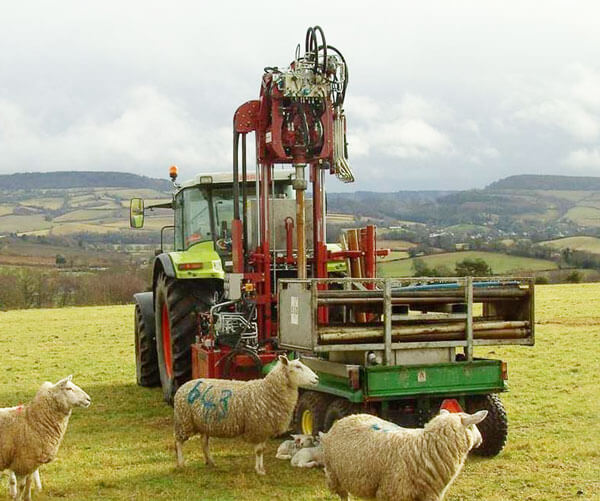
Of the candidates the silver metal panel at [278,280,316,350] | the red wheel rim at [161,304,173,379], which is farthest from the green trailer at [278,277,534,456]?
the red wheel rim at [161,304,173,379]

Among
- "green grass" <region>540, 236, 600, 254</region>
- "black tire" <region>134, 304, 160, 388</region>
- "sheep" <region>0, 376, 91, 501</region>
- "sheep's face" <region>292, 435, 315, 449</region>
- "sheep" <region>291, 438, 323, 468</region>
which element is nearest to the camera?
"sheep" <region>0, 376, 91, 501</region>

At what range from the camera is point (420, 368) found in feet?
27.2

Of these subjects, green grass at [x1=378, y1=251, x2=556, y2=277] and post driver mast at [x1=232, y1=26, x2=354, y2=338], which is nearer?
post driver mast at [x1=232, y1=26, x2=354, y2=338]

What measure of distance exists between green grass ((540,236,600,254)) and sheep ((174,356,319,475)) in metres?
A: 53.1

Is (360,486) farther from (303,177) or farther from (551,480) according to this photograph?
(303,177)

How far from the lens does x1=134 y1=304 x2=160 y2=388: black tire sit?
14242 mm

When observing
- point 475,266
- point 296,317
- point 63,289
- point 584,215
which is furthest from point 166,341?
point 584,215

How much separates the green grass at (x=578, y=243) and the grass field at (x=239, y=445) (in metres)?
42.6

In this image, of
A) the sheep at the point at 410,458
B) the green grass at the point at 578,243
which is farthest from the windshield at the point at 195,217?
the green grass at the point at 578,243

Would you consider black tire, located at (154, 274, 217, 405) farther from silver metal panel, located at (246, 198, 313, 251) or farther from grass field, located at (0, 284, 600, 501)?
silver metal panel, located at (246, 198, 313, 251)

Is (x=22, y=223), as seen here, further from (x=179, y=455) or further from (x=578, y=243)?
(x=179, y=455)

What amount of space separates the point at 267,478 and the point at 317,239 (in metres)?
3.25

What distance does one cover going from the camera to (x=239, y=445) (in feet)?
33.0

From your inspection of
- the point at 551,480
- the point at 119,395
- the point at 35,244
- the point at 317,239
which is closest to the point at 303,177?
the point at 317,239
